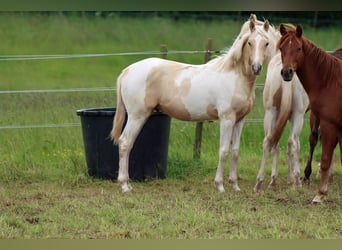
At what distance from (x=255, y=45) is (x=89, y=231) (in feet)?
7.94

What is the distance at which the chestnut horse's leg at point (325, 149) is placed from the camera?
596 centimetres

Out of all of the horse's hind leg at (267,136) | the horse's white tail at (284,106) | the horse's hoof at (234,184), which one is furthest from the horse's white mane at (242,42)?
the horse's hoof at (234,184)

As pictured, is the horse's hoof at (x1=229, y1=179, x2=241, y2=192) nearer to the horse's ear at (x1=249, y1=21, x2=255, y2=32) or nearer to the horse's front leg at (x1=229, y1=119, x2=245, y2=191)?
the horse's front leg at (x1=229, y1=119, x2=245, y2=191)

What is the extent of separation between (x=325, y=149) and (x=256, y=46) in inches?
44.7

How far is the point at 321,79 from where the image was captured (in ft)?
19.6

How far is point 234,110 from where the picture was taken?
22.1 ft

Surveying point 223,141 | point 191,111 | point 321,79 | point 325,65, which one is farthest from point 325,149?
point 191,111

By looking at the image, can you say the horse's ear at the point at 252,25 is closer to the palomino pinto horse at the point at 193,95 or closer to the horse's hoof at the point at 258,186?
the palomino pinto horse at the point at 193,95

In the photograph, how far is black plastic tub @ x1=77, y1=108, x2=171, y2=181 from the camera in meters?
7.18

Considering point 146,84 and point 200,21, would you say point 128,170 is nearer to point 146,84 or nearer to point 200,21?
point 146,84

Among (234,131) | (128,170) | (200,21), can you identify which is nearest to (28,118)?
(128,170)

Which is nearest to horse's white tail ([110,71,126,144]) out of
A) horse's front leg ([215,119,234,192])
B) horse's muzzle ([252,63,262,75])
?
horse's front leg ([215,119,234,192])

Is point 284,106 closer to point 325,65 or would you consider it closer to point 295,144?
point 295,144

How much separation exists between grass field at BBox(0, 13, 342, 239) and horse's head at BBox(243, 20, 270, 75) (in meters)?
1.20
